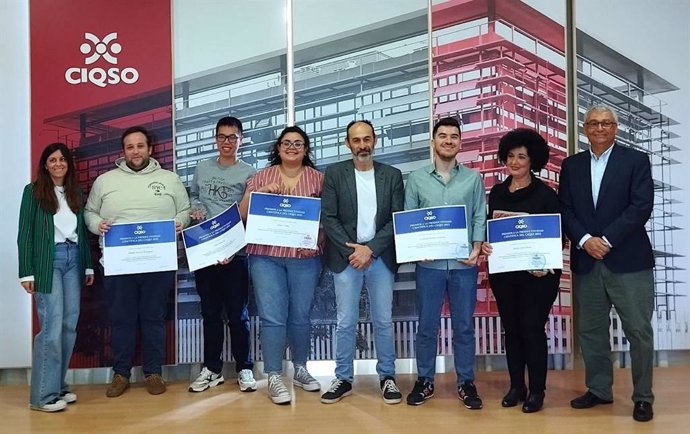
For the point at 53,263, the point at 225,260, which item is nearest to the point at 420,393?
the point at 225,260

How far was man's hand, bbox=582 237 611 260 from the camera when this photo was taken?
299cm

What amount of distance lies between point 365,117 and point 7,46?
2344 millimetres

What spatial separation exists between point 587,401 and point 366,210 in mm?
1470

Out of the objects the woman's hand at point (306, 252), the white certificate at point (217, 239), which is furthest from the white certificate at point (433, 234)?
the white certificate at point (217, 239)

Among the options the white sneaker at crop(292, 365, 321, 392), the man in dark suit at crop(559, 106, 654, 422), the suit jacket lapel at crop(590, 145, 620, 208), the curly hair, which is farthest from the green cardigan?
the suit jacket lapel at crop(590, 145, 620, 208)

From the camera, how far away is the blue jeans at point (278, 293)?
334 cm

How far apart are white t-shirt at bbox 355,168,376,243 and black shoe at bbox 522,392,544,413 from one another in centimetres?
111

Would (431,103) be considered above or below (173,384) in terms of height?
above

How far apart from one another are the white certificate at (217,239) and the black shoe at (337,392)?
91 centimetres

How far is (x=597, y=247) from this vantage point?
2992 millimetres

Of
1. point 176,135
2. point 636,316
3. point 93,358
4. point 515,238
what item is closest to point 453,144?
point 515,238

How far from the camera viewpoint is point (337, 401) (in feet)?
10.9

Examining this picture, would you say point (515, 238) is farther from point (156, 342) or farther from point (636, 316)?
point (156, 342)

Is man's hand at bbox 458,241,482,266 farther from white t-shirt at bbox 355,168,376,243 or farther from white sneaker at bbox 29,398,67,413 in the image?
white sneaker at bbox 29,398,67,413
